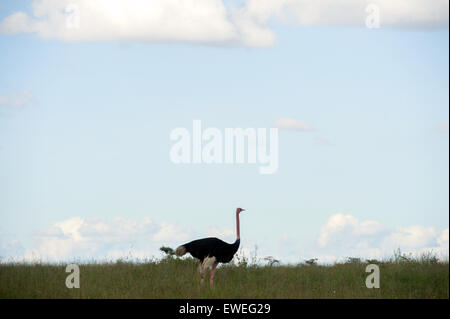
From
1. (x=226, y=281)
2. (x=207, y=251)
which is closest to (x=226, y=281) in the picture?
(x=226, y=281)

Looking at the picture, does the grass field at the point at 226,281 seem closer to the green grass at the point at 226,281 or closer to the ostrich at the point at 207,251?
the green grass at the point at 226,281

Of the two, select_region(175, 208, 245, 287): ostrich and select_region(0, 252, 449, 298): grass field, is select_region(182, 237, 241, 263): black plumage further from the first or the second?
select_region(0, 252, 449, 298): grass field

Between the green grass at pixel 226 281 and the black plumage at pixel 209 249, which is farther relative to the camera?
the black plumage at pixel 209 249

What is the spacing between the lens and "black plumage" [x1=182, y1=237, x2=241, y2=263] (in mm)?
18188

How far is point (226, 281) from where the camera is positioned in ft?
60.7

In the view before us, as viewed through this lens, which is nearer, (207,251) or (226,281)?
(207,251)

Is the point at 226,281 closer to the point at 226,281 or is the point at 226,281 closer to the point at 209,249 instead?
the point at 226,281

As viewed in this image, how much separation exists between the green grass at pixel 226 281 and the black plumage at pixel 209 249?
686mm

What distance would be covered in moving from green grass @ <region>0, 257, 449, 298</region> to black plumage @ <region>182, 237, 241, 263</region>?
2.25 ft

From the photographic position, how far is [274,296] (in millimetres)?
16875

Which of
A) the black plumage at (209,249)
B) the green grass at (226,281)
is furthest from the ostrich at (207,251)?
the green grass at (226,281)

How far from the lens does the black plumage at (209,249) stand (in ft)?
59.7

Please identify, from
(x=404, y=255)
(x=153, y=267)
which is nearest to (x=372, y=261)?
(x=404, y=255)
